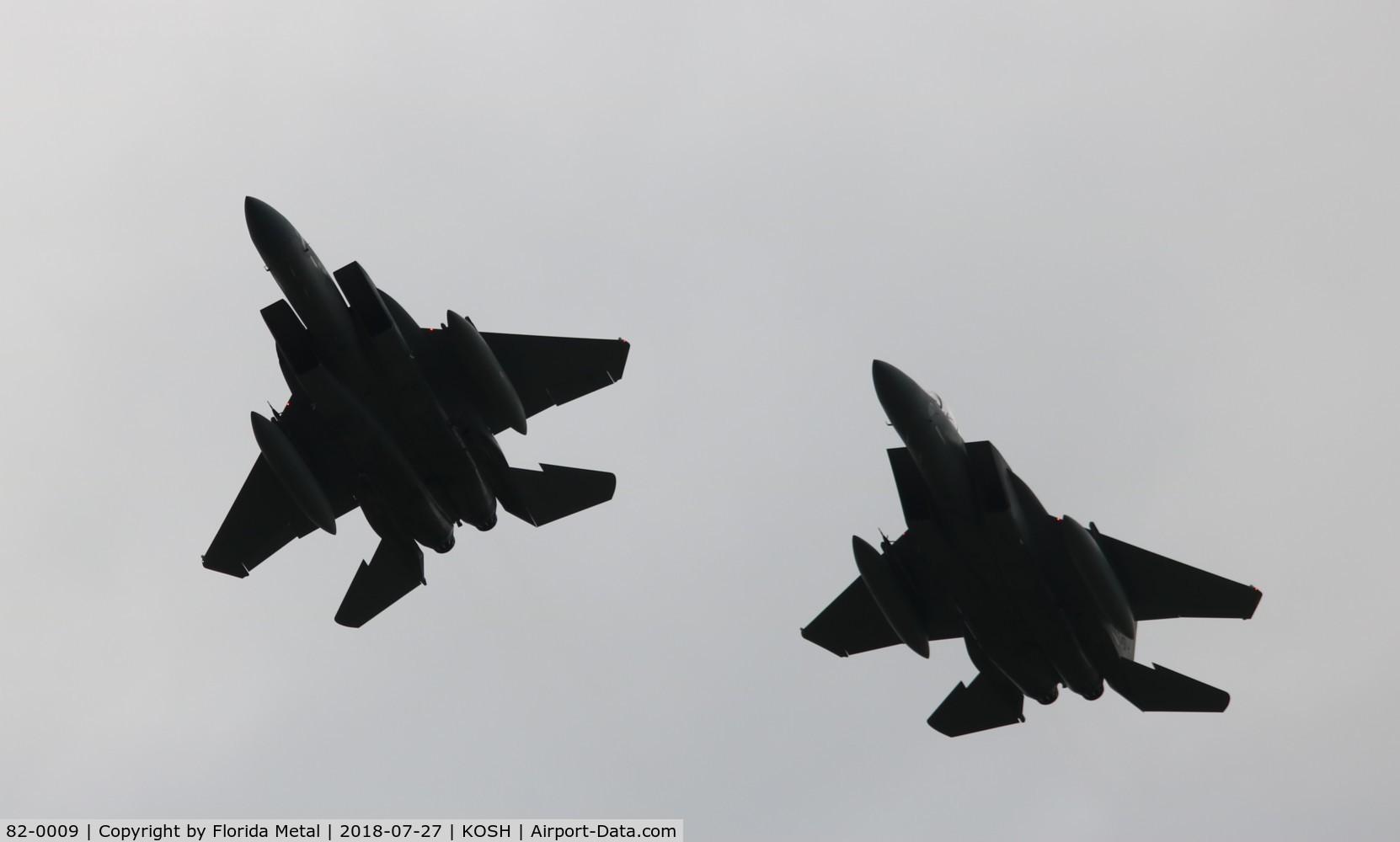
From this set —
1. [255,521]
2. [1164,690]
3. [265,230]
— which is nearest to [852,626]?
[1164,690]

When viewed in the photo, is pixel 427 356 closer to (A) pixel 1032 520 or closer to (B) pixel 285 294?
(B) pixel 285 294

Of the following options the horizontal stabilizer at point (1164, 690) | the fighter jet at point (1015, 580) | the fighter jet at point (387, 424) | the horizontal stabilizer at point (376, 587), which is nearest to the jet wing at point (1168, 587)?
the fighter jet at point (1015, 580)

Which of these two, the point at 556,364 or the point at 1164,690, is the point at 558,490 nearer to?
the point at 556,364

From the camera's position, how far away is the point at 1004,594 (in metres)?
27.6

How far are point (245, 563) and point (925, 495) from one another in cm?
1471

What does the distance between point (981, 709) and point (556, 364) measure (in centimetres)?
1202

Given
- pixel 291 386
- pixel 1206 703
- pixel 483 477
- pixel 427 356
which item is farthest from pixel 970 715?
pixel 291 386

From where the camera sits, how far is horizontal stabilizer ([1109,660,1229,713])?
2841 centimetres

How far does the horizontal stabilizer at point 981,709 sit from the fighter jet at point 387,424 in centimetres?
929

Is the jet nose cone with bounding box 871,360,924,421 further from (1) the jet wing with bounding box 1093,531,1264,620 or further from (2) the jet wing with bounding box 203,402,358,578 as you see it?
(2) the jet wing with bounding box 203,402,358,578

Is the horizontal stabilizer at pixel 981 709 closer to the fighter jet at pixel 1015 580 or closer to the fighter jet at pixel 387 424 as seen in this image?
the fighter jet at pixel 1015 580

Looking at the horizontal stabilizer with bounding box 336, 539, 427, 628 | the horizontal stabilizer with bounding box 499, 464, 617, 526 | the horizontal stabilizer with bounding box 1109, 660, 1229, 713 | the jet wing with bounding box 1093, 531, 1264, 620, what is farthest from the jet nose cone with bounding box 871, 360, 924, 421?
the horizontal stabilizer with bounding box 336, 539, 427, 628

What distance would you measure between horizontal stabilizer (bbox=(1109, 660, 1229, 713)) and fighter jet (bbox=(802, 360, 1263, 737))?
1.0 inches

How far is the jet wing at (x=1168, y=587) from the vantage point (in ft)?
92.1
